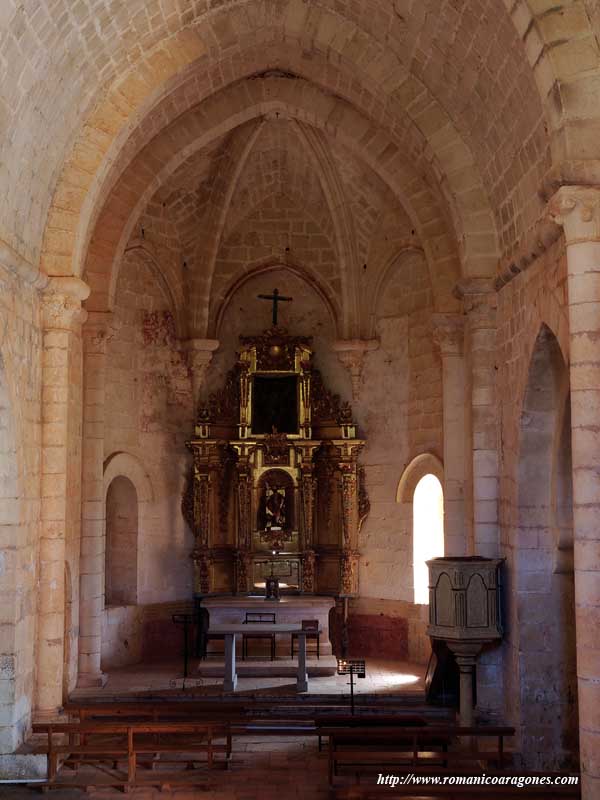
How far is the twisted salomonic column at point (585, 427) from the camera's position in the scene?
7520 millimetres

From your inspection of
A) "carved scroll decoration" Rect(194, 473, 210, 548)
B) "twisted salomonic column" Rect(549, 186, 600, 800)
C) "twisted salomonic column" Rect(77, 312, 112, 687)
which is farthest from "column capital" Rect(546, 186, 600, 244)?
"carved scroll decoration" Rect(194, 473, 210, 548)

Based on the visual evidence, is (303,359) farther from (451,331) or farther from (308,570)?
(451,331)

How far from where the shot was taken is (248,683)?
1341 cm

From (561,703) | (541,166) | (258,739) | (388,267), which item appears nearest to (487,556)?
(561,703)

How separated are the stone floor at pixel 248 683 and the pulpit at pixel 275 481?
1670 millimetres

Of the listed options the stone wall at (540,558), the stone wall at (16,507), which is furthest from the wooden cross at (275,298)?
the stone wall at (540,558)

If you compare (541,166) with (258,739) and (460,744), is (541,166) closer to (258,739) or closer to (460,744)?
(460,744)

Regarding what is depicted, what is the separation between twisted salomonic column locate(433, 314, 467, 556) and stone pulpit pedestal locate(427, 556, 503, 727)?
2.01 meters

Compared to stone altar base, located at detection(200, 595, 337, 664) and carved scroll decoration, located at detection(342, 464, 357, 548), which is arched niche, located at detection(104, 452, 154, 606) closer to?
stone altar base, located at detection(200, 595, 337, 664)

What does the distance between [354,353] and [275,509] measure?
281cm

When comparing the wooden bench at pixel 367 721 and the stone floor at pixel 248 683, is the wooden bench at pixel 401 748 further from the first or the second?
the stone floor at pixel 248 683

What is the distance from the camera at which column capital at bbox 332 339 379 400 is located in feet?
52.4

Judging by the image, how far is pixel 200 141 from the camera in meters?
13.8

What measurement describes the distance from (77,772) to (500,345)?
6541 millimetres
